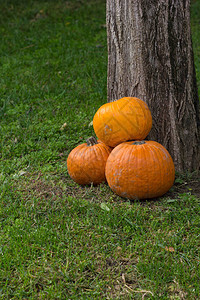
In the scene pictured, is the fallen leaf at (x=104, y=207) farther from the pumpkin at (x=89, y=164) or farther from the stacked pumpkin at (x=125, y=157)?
the pumpkin at (x=89, y=164)

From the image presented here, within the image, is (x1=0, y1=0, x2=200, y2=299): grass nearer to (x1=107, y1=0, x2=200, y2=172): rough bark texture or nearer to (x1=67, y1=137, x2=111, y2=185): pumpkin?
(x1=67, y1=137, x2=111, y2=185): pumpkin

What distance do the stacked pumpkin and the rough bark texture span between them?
10.3 inches

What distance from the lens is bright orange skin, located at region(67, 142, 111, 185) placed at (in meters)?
3.50

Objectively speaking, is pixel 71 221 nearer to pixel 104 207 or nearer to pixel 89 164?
pixel 104 207

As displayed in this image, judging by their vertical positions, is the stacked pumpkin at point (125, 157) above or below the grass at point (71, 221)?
above

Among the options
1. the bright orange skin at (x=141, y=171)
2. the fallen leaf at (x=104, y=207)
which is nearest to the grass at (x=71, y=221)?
the fallen leaf at (x=104, y=207)

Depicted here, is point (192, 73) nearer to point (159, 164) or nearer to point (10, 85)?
point (159, 164)

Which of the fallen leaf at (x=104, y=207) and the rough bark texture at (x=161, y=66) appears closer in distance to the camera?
the fallen leaf at (x=104, y=207)

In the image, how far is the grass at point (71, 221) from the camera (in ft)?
7.44

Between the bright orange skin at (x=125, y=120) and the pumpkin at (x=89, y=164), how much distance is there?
0.59 feet

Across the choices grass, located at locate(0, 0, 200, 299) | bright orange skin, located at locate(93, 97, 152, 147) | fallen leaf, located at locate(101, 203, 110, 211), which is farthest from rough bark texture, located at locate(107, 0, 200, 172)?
fallen leaf, located at locate(101, 203, 110, 211)

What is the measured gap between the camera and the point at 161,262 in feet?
7.85

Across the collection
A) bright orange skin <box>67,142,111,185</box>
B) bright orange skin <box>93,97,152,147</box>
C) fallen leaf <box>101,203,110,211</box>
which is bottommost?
fallen leaf <box>101,203,110,211</box>

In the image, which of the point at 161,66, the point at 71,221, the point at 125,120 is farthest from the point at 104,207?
the point at 161,66
